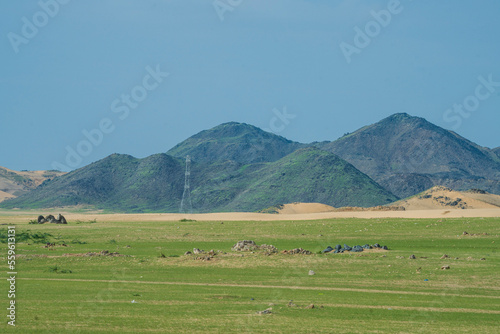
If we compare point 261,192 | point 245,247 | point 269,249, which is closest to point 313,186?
point 261,192

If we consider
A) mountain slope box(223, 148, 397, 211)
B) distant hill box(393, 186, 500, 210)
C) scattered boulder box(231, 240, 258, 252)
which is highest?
mountain slope box(223, 148, 397, 211)

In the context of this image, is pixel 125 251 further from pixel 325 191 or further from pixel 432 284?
pixel 325 191

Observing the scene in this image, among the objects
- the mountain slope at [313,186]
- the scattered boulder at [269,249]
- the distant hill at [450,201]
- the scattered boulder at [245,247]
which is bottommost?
the distant hill at [450,201]

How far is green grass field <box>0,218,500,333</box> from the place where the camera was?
20375 millimetres

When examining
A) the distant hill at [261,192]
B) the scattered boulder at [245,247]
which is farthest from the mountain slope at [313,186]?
the scattered boulder at [245,247]

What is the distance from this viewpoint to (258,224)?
75.2 metres

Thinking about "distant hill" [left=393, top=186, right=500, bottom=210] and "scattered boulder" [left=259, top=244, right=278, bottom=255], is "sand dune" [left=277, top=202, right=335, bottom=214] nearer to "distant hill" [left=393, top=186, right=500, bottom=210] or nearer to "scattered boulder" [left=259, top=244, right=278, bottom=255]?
"distant hill" [left=393, top=186, right=500, bottom=210]

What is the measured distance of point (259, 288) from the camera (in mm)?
29500

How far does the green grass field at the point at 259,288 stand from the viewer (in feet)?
66.8

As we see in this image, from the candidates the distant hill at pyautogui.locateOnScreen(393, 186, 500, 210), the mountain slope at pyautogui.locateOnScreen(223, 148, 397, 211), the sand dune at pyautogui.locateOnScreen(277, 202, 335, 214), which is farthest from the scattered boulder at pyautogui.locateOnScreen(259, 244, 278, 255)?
the mountain slope at pyautogui.locateOnScreen(223, 148, 397, 211)

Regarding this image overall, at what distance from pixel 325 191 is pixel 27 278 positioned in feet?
419

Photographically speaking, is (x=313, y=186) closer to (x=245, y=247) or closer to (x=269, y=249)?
(x=245, y=247)

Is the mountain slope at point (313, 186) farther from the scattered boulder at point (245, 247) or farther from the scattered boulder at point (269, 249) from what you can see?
the scattered boulder at point (269, 249)

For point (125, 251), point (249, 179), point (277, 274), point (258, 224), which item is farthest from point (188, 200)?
point (277, 274)
